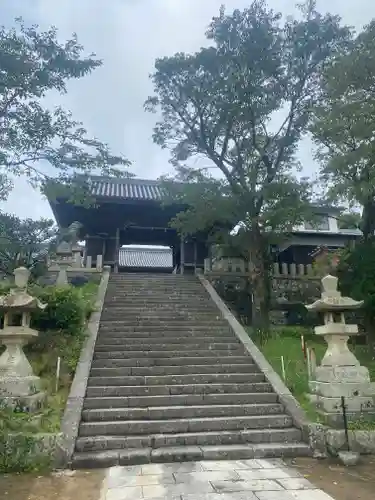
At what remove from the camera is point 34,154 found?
37.2 feet

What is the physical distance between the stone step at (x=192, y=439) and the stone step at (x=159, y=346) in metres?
3.51

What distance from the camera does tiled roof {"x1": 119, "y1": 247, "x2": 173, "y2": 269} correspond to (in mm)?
33406

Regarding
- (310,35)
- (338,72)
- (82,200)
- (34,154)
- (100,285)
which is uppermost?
(310,35)

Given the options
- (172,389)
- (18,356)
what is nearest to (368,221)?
(172,389)

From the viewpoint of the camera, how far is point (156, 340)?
10883 millimetres

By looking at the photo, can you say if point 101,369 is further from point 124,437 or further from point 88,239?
point 88,239

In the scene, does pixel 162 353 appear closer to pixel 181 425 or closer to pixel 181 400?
pixel 181 400

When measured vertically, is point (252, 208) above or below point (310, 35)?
below

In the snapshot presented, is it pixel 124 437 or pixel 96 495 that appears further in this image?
pixel 124 437

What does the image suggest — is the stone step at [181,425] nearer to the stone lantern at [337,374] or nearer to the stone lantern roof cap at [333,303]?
the stone lantern at [337,374]

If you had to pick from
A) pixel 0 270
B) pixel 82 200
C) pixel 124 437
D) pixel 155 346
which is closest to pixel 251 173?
pixel 82 200

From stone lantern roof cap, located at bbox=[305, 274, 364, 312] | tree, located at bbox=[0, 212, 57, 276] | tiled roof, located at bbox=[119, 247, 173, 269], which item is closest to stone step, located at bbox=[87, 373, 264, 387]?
stone lantern roof cap, located at bbox=[305, 274, 364, 312]

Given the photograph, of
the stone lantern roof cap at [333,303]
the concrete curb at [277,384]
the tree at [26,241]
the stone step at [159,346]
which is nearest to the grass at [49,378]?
the stone step at [159,346]

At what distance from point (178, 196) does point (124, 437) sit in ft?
32.3
